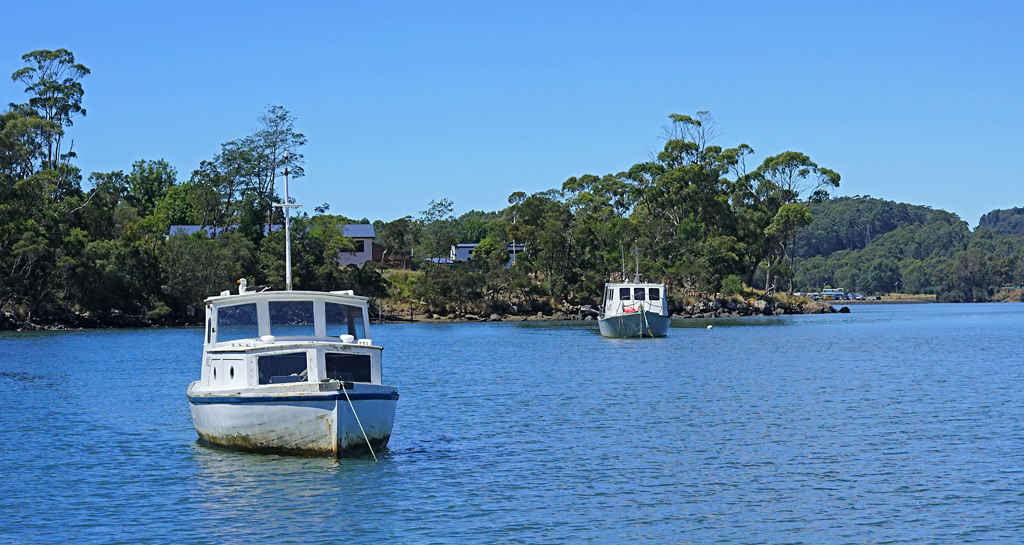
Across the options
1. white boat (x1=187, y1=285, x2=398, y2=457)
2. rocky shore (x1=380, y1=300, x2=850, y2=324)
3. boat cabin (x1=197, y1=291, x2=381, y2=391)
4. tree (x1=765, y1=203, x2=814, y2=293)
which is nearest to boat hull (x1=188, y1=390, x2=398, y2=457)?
white boat (x1=187, y1=285, x2=398, y2=457)

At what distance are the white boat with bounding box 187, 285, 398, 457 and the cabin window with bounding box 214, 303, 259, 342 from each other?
21 millimetres

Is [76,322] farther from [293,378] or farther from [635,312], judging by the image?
[293,378]

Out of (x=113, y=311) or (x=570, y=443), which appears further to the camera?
(x=113, y=311)

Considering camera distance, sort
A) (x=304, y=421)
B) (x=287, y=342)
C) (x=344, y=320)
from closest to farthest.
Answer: (x=304, y=421) < (x=287, y=342) < (x=344, y=320)

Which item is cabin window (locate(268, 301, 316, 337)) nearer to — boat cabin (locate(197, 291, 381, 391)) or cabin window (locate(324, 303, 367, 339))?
boat cabin (locate(197, 291, 381, 391))

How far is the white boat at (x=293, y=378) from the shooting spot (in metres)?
19.5

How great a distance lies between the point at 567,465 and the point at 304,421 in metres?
5.44

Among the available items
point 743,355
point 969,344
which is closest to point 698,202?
point 969,344

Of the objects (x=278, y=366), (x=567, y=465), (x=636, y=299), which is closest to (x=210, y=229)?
(x=636, y=299)

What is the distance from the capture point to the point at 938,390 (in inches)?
1369

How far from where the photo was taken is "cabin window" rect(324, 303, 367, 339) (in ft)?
71.4

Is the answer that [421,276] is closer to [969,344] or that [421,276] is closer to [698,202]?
[698,202]

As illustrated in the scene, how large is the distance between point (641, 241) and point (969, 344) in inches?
2166

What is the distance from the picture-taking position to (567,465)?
68.9 ft
